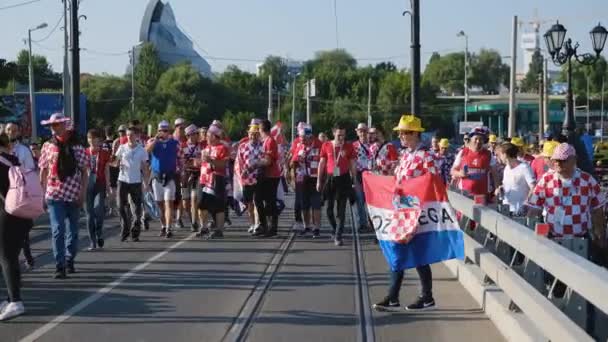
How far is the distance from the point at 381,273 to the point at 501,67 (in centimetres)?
13228

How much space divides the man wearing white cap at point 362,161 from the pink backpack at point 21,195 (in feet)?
26.2

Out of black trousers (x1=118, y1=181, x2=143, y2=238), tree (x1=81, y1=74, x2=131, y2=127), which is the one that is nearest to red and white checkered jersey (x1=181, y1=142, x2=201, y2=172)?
black trousers (x1=118, y1=181, x2=143, y2=238)

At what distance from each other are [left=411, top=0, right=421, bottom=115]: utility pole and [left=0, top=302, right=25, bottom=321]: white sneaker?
8.02m

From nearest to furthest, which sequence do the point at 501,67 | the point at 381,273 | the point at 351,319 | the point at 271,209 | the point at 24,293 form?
the point at 351,319 → the point at 24,293 → the point at 381,273 → the point at 271,209 → the point at 501,67

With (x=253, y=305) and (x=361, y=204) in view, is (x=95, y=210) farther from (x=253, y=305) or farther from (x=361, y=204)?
(x=253, y=305)

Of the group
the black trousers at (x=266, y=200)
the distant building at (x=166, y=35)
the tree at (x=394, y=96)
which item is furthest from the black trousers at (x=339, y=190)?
the distant building at (x=166, y=35)

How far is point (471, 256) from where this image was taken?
9930 millimetres

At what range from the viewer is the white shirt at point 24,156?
30.6 ft

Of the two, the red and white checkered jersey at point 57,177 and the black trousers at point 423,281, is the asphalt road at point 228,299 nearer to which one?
the black trousers at point 423,281

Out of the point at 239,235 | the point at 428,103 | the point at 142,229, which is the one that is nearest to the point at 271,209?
the point at 239,235

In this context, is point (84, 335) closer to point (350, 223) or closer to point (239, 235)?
point (239, 235)

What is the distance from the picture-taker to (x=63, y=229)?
10.5 m

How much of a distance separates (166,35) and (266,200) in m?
118

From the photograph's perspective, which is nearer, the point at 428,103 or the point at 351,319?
the point at 351,319
